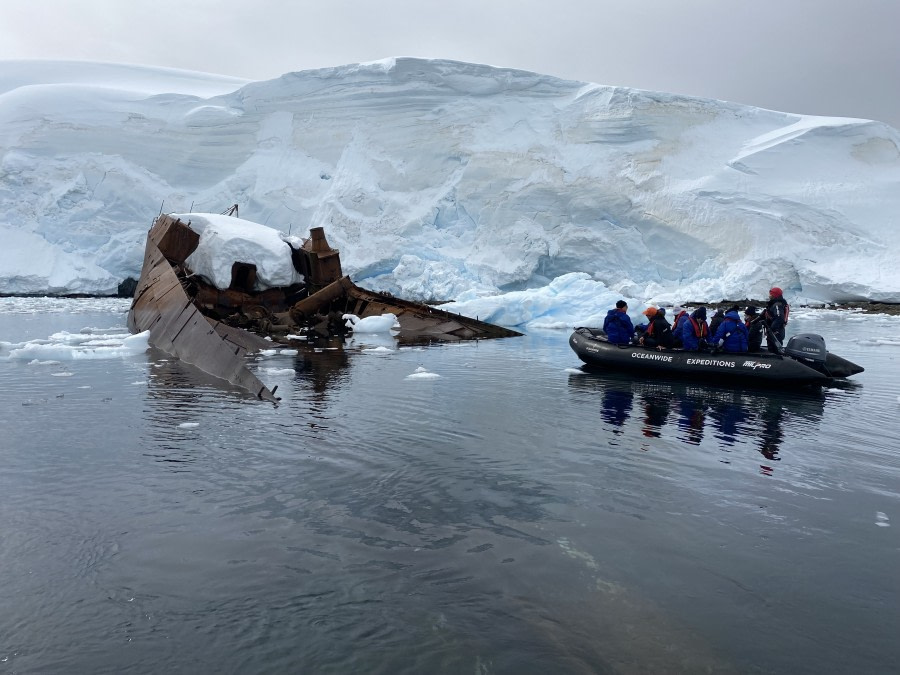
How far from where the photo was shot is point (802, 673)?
8.66ft

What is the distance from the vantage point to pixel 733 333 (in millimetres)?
9852

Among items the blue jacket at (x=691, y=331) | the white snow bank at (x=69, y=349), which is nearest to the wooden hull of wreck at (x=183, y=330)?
the white snow bank at (x=69, y=349)

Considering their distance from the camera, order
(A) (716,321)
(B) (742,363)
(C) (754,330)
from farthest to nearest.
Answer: (A) (716,321)
(C) (754,330)
(B) (742,363)

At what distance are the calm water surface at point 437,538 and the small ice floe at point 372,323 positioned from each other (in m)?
9.36

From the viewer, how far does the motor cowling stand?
9594 millimetres

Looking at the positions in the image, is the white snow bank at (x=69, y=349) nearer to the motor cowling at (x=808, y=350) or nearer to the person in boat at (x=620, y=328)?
the person in boat at (x=620, y=328)

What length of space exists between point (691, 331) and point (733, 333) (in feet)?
2.04

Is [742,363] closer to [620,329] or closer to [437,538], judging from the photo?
[620,329]

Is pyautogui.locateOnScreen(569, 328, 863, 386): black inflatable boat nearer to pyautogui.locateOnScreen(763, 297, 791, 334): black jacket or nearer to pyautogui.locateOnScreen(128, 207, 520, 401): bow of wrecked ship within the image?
pyautogui.locateOnScreen(763, 297, 791, 334): black jacket

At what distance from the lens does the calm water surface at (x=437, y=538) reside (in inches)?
108

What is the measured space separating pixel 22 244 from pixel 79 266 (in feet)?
8.68

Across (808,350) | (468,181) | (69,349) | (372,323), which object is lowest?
(69,349)

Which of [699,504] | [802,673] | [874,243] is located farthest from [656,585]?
[874,243]

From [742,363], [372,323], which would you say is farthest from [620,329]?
[372,323]
